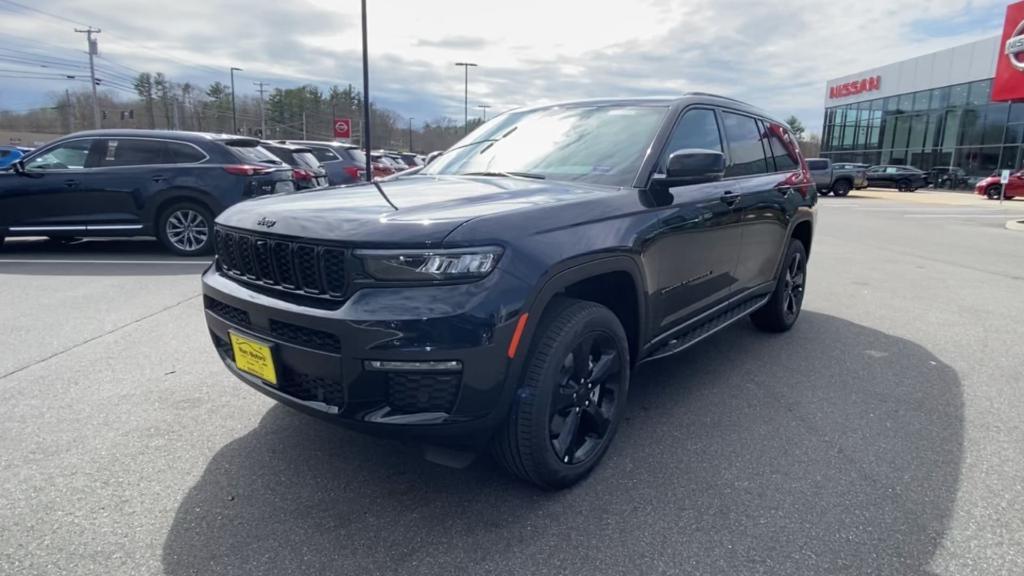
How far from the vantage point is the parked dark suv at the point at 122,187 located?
27.0 feet

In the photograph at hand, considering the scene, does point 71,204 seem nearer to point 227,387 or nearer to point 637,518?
point 227,387

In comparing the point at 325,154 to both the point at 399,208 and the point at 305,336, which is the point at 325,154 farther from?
the point at 305,336

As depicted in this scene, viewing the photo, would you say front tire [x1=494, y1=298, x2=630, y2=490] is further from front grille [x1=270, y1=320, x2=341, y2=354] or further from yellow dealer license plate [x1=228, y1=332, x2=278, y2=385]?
yellow dealer license plate [x1=228, y1=332, x2=278, y2=385]

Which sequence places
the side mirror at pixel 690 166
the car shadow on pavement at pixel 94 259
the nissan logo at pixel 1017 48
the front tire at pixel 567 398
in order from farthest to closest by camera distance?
the nissan logo at pixel 1017 48 → the car shadow on pavement at pixel 94 259 → the side mirror at pixel 690 166 → the front tire at pixel 567 398

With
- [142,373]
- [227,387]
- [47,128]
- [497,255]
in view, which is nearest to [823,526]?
[497,255]

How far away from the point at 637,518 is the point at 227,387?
2.56 metres

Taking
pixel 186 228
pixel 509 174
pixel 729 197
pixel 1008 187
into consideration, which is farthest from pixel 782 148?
pixel 1008 187

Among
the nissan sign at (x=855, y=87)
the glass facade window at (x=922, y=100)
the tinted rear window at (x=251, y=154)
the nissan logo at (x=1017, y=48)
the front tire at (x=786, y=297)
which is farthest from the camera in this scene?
the nissan sign at (x=855, y=87)

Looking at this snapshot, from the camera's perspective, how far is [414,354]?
2143mm

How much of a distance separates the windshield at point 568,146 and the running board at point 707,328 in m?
0.94

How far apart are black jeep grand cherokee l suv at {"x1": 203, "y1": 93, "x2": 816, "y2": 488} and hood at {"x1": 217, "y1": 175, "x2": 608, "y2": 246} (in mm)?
10

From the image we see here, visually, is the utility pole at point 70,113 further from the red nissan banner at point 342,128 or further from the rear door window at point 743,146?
the rear door window at point 743,146

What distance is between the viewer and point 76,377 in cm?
389

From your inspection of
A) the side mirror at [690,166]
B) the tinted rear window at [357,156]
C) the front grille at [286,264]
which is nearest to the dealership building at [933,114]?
the tinted rear window at [357,156]
